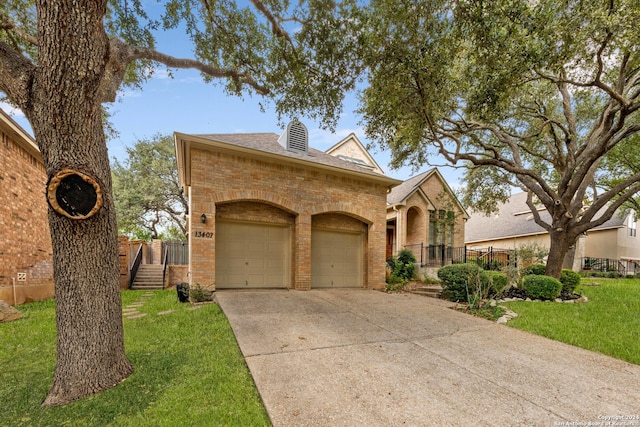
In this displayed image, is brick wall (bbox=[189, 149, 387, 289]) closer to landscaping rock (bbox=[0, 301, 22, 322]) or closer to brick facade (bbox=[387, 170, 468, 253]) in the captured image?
landscaping rock (bbox=[0, 301, 22, 322])

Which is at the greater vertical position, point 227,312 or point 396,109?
point 396,109

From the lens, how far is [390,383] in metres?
3.53

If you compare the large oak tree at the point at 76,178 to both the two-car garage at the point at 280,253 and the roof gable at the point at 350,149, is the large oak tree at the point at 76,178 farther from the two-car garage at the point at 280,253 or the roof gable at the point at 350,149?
the roof gable at the point at 350,149

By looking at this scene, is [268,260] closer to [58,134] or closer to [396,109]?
[396,109]

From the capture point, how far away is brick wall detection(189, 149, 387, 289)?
8.59m

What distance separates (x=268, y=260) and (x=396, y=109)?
650 cm

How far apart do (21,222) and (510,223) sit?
30414 mm

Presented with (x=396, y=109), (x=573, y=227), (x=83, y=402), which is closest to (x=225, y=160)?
(x=396, y=109)

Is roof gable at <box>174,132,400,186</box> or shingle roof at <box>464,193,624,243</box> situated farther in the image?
shingle roof at <box>464,193,624,243</box>

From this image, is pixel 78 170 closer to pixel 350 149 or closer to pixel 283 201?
pixel 283 201

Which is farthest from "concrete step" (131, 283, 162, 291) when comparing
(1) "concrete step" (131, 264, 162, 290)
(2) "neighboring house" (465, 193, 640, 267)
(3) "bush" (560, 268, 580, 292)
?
(2) "neighboring house" (465, 193, 640, 267)

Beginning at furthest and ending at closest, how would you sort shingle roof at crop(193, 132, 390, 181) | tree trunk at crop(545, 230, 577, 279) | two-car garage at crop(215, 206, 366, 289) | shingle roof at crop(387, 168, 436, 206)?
shingle roof at crop(387, 168, 436, 206) < tree trunk at crop(545, 230, 577, 279) < two-car garage at crop(215, 206, 366, 289) < shingle roof at crop(193, 132, 390, 181)

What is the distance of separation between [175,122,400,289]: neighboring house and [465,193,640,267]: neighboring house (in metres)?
15.0

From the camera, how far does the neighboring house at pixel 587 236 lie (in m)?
21.4
